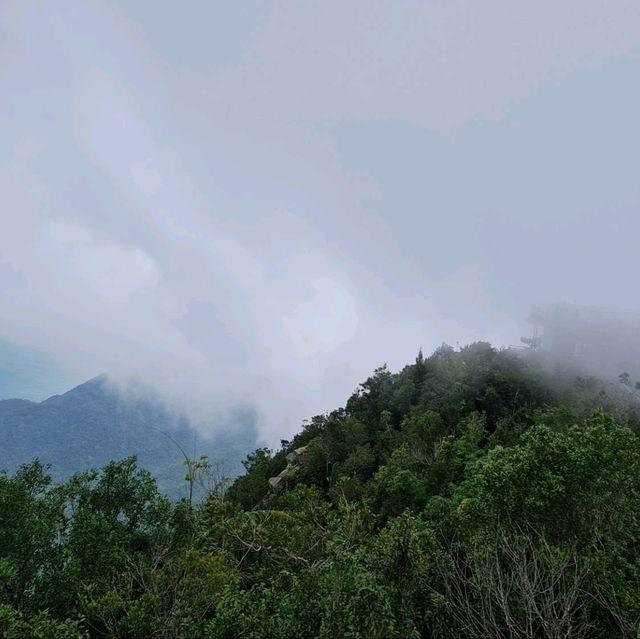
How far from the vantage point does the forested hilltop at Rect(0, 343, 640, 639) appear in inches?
387

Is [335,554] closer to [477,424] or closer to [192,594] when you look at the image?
[192,594]

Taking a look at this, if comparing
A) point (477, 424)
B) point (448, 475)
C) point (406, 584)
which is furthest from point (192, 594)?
point (477, 424)

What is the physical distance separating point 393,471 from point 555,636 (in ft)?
75.3

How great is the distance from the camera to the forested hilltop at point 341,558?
983 cm

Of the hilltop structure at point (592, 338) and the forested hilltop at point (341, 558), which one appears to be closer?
the forested hilltop at point (341, 558)

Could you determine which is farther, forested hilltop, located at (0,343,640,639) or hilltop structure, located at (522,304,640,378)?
hilltop structure, located at (522,304,640,378)

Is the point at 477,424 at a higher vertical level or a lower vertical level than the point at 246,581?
higher

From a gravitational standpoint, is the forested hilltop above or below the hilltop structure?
below

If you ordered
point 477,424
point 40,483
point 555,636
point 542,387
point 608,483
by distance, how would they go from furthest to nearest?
point 542,387 < point 477,424 < point 40,483 < point 608,483 < point 555,636

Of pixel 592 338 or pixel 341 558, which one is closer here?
pixel 341 558

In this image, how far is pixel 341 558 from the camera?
10.6 metres

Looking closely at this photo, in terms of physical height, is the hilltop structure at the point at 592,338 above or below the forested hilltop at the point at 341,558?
above

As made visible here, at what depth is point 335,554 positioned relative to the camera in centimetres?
1092

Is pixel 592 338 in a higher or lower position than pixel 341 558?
higher
